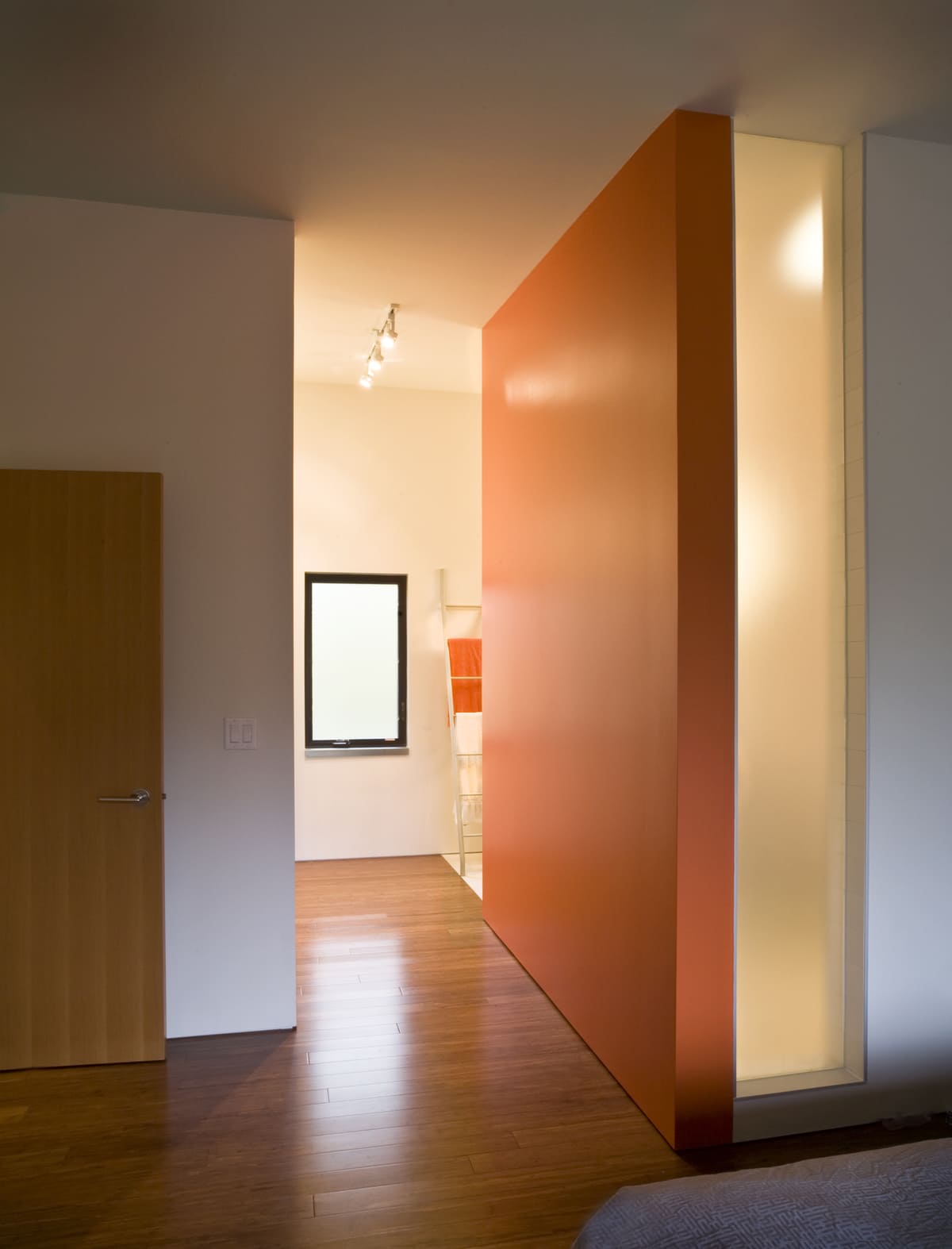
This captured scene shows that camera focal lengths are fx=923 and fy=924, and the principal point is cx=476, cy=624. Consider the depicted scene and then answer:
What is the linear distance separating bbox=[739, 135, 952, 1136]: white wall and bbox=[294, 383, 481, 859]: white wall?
374 cm

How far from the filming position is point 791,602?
117 inches

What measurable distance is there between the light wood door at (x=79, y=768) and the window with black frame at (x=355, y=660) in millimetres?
2919

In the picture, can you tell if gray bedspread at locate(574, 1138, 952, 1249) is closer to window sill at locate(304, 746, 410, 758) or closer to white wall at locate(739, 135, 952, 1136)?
white wall at locate(739, 135, 952, 1136)

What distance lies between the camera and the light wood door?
10.5ft

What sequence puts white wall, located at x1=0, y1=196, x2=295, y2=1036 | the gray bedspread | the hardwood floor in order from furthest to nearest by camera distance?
white wall, located at x1=0, y1=196, x2=295, y2=1036, the hardwood floor, the gray bedspread

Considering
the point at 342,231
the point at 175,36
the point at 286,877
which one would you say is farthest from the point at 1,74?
the point at 286,877

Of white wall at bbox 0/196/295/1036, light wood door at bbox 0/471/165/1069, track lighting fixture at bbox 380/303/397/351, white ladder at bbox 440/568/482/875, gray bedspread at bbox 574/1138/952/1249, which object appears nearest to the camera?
gray bedspread at bbox 574/1138/952/1249

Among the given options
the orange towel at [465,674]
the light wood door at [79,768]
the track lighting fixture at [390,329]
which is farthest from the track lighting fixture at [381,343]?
the orange towel at [465,674]

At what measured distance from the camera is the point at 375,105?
108 inches

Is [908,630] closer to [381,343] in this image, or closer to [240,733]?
[240,733]

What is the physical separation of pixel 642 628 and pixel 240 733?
1.59 metres

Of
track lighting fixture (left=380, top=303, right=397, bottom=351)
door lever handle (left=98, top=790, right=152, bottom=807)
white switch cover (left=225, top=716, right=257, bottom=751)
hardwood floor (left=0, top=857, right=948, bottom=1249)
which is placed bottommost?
hardwood floor (left=0, top=857, right=948, bottom=1249)

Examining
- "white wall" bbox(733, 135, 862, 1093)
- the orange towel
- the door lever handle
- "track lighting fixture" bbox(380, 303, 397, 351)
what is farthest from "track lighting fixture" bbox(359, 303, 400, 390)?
the door lever handle

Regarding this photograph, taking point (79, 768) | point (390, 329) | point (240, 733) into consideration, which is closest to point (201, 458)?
point (240, 733)
